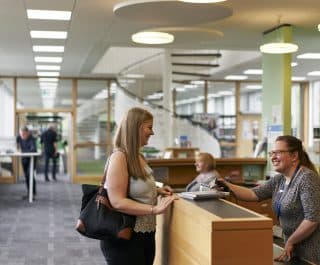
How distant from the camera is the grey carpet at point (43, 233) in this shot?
6359 mm

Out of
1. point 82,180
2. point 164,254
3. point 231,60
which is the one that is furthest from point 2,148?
point 164,254

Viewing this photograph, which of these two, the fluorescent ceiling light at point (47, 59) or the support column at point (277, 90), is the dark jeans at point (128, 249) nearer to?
the support column at point (277, 90)

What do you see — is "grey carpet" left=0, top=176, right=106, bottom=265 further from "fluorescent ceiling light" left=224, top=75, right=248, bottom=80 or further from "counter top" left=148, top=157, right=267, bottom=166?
"fluorescent ceiling light" left=224, top=75, right=248, bottom=80

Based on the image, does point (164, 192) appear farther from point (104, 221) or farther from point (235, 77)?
point (235, 77)

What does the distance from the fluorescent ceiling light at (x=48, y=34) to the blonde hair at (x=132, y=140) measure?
5.96 metres

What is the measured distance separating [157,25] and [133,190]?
18.5 ft

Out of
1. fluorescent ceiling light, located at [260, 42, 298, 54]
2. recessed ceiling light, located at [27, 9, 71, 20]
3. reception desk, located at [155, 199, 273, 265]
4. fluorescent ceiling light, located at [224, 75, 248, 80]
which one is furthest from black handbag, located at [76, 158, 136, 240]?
fluorescent ceiling light, located at [224, 75, 248, 80]

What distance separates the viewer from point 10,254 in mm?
6543

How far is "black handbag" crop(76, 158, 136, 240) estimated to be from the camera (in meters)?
2.78

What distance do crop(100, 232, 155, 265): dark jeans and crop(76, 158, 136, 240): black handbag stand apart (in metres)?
0.06

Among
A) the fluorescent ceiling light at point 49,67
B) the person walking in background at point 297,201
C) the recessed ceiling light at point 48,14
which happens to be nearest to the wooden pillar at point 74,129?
the fluorescent ceiling light at point 49,67

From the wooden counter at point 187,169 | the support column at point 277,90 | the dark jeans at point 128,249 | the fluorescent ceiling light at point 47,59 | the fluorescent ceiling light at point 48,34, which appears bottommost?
the dark jeans at point 128,249

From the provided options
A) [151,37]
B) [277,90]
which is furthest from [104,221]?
[277,90]

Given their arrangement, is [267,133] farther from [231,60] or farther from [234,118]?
[234,118]
